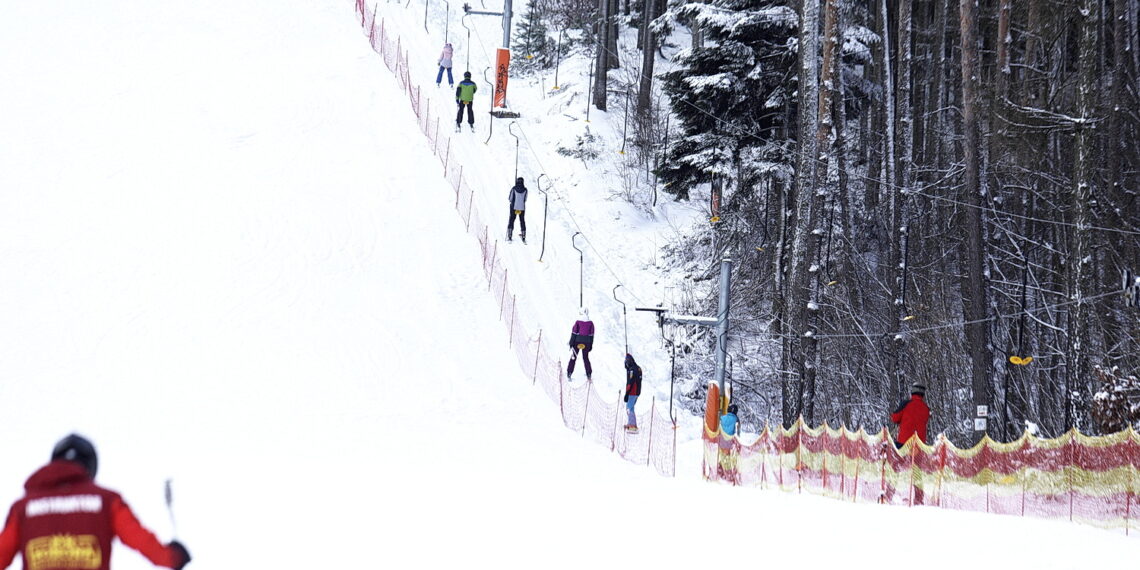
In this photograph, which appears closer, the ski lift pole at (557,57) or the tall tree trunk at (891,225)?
the tall tree trunk at (891,225)

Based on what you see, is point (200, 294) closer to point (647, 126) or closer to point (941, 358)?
point (941, 358)

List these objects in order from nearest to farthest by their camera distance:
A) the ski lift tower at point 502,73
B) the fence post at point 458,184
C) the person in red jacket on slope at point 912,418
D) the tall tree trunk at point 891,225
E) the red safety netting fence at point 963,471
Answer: the red safety netting fence at point 963,471 < the person in red jacket on slope at point 912,418 < the tall tree trunk at point 891,225 < the fence post at point 458,184 < the ski lift tower at point 502,73

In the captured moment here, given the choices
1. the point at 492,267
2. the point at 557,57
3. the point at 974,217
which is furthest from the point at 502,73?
the point at 974,217

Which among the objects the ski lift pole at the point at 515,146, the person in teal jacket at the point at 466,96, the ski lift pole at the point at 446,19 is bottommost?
the ski lift pole at the point at 515,146

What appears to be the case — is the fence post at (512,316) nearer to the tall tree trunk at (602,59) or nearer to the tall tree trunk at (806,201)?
the tall tree trunk at (806,201)

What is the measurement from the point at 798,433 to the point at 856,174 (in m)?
19.8

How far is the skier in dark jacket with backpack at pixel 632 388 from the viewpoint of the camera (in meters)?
18.3

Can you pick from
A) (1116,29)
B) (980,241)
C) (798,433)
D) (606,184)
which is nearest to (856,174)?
(606,184)

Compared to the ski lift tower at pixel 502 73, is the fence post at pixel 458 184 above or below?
below

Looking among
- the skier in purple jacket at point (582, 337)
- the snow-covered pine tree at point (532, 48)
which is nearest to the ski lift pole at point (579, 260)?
the skier in purple jacket at point (582, 337)

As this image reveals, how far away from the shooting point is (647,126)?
3828 centimetres

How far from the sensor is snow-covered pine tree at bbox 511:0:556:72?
148 feet

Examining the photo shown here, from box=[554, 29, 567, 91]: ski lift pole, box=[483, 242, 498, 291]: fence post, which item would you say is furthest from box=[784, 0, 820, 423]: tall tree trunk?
Answer: box=[554, 29, 567, 91]: ski lift pole

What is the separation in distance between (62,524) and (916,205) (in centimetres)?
2921
